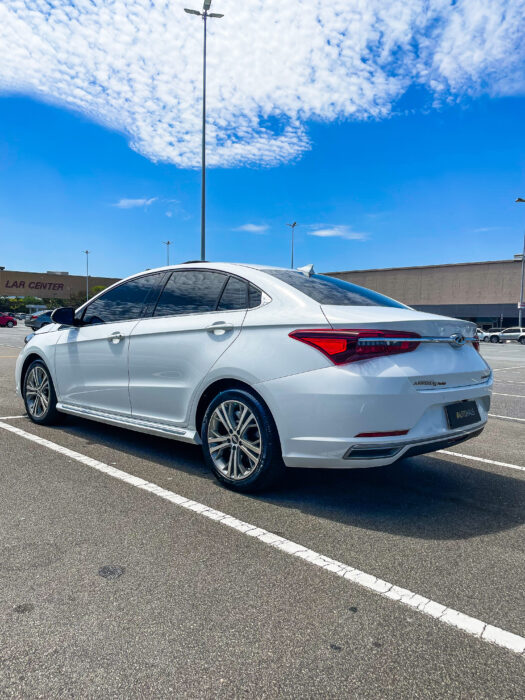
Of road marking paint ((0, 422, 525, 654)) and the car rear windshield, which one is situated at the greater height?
the car rear windshield

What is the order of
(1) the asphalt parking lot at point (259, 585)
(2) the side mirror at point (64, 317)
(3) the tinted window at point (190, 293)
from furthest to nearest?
(2) the side mirror at point (64, 317), (3) the tinted window at point (190, 293), (1) the asphalt parking lot at point (259, 585)

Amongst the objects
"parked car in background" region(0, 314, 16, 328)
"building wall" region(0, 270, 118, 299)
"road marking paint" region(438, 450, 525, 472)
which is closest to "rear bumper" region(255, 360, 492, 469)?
"road marking paint" region(438, 450, 525, 472)

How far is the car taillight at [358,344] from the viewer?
10.8ft

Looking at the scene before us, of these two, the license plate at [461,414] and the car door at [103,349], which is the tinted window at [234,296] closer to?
the car door at [103,349]

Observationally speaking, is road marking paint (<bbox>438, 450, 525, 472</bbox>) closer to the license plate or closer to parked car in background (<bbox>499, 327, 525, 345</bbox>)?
the license plate

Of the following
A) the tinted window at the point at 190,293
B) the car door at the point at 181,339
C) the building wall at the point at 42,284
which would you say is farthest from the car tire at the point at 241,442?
the building wall at the point at 42,284

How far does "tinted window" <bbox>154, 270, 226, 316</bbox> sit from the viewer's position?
170 inches

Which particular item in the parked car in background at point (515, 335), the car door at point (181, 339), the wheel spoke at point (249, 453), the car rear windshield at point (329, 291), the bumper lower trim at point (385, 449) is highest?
the car rear windshield at point (329, 291)

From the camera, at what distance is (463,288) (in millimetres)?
70625

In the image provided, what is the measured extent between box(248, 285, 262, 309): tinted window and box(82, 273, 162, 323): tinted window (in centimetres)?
121

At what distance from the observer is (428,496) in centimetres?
387

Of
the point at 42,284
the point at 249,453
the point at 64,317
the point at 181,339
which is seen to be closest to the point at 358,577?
the point at 249,453

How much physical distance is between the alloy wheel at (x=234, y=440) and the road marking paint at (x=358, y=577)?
368mm

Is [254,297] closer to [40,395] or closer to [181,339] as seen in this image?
[181,339]
